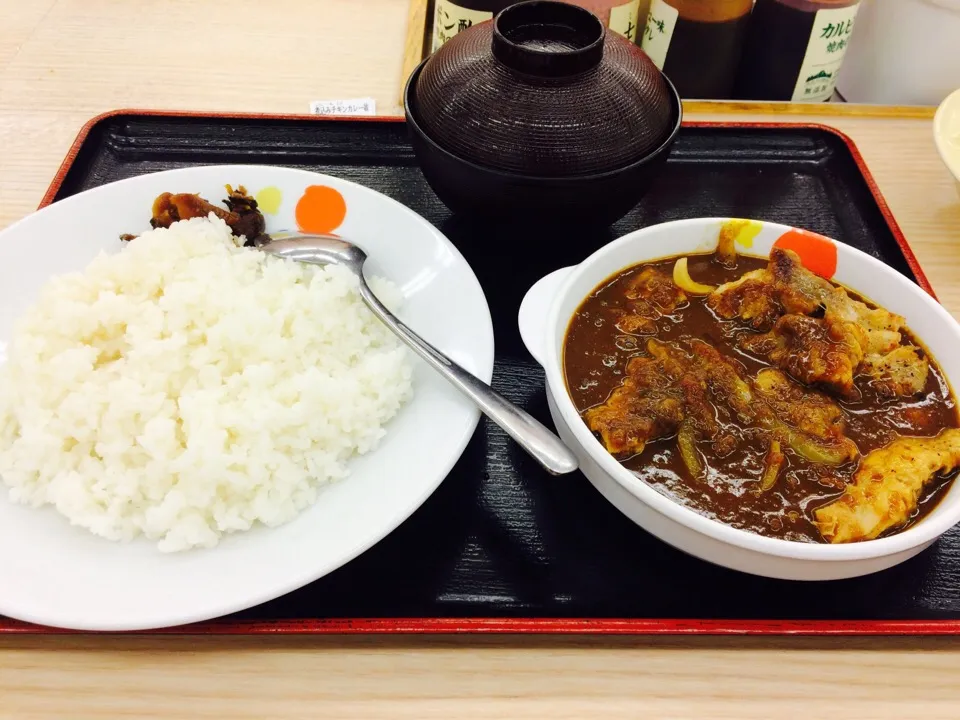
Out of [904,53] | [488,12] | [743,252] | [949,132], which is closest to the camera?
[743,252]

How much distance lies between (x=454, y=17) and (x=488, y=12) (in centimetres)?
13

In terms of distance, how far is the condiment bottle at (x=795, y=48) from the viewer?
2.33 m

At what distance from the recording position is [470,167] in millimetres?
1655

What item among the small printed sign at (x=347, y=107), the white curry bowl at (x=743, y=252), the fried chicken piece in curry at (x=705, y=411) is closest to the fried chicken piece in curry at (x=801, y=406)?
the fried chicken piece in curry at (x=705, y=411)

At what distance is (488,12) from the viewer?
235 cm

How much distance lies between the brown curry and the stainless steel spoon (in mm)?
107

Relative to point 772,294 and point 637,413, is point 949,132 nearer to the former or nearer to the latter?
point 772,294

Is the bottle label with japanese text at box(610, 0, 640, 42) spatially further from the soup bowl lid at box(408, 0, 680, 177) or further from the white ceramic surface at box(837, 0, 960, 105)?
the white ceramic surface at box(837, 0, 960, 105)

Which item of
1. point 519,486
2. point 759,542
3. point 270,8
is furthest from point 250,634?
point 270,8

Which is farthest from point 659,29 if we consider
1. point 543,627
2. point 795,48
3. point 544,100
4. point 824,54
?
point 543,627

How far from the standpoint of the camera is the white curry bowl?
1.11 metres

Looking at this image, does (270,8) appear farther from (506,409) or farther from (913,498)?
(913,498)

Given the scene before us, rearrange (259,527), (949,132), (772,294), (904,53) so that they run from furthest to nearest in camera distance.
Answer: (904,53) < (949,132) < (772,294) < (259,527)

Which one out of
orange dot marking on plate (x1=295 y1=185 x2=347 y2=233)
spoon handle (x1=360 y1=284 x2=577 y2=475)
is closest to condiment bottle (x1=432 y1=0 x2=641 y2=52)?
orange dot marking on plate (x1=295 y1=185 x2=347 y2=233)
